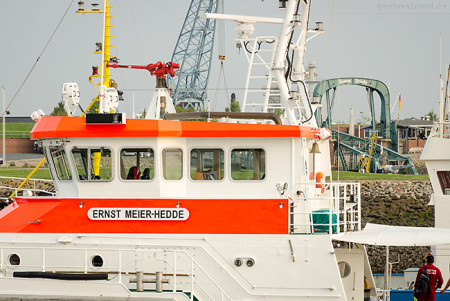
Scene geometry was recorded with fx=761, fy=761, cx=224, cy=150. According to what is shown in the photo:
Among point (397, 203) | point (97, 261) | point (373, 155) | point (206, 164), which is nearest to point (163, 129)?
point (206, 164)

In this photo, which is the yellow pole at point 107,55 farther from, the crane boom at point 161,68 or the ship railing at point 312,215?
the ship railing at point 312,215

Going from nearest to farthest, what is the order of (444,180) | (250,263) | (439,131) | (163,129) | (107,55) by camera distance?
(250,263), (163,129), (107,55), (444,180), (439,131)

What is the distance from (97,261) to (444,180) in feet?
42.4

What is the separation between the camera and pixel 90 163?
14.4m

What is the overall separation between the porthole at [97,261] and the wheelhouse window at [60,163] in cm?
160

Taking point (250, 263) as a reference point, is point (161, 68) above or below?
above

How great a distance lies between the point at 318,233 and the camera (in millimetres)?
14305

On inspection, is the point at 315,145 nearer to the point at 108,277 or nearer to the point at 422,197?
the point at 108,277

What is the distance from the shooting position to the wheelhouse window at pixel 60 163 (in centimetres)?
1452

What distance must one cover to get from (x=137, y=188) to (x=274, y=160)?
2.64 meters

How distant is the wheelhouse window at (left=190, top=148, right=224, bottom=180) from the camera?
1434 centimetres

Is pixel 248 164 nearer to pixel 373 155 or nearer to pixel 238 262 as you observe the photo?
pixel 238 262

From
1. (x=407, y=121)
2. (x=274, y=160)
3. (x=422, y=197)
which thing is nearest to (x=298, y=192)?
(x=274, y=160)

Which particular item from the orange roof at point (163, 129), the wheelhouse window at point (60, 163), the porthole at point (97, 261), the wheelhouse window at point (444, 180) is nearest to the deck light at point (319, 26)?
the wheelhouse window at point (444, 180)
